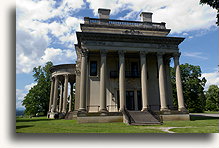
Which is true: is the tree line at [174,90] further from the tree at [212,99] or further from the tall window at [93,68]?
the tall window at [93,68]

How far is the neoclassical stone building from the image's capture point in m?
16.8

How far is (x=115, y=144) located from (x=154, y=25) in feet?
61.1

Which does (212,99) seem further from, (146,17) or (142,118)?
(142,118)

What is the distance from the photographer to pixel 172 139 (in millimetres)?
7105

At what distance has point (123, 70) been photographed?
17.7 metres

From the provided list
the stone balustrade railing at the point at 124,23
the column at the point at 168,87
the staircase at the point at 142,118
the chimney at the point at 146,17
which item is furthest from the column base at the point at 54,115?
the chimney at the point at 146,17

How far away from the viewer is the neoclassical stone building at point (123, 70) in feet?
Result: 55.0

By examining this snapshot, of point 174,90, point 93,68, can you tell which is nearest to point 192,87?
point 174,90

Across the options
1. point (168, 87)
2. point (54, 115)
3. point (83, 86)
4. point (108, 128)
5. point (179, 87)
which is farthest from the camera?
point (54, 115)

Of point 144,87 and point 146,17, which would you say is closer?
point 144,87

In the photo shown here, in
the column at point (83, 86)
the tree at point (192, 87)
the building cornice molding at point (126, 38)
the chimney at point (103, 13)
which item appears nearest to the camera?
the column at point (83, 86)

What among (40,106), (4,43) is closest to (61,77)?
(40,106)

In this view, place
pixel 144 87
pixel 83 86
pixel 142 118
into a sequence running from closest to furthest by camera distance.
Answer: pixel 142 118, pixel 83 86, pixel 144 87

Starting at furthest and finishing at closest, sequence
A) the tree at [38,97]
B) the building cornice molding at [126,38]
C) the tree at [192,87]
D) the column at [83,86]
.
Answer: the tree at [192,87]
the tree at [38,97]
the building cornice molding at [126,38]
the column at [83,86]
